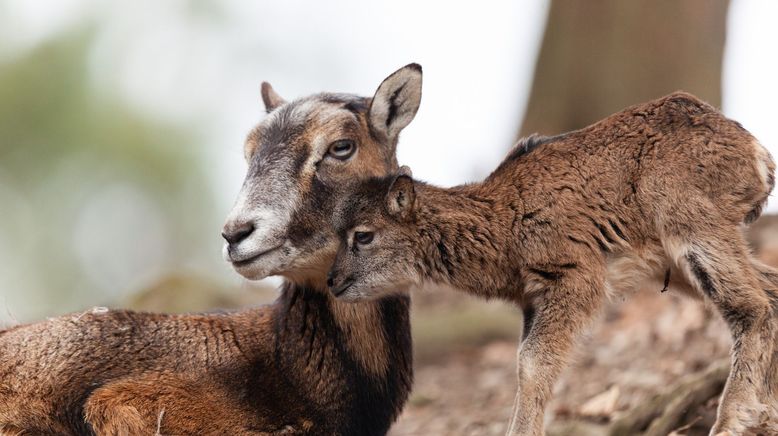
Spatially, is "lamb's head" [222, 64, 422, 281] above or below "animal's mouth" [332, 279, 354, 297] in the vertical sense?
above

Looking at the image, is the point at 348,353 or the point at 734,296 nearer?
the point at 734,296

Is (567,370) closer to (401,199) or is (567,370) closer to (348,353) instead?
(348,353)

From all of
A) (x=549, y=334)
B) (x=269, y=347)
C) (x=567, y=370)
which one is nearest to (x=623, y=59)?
(x=567, y=370)

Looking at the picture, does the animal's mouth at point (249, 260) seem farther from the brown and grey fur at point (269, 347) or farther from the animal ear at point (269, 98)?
the animal ear at point (269, 98)

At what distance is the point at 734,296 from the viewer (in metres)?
9.40

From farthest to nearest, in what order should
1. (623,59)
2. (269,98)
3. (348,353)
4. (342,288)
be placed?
(623,59) < (269,98) < (348,353) < (342,288)

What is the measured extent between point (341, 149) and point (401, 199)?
703 millimetres

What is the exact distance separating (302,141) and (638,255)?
3100 millimetres

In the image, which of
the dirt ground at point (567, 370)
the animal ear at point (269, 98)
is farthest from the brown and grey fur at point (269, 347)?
the dirt ground at point (567, 370)

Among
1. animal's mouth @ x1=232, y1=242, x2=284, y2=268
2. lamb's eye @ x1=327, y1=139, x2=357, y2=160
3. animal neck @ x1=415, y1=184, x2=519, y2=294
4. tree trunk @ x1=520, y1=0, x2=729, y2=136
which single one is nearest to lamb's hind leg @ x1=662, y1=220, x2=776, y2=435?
animal neck @ x1=415, y1=184, x2=519, y2=294

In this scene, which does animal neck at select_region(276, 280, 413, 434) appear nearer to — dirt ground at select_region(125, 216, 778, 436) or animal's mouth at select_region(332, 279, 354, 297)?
animal's mouth at select_region(332, 279, 354, 297)

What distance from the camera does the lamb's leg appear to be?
938 cm

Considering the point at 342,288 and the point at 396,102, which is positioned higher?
the point at 396,102

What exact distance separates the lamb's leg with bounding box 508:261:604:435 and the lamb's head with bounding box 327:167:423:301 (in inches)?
52.4
